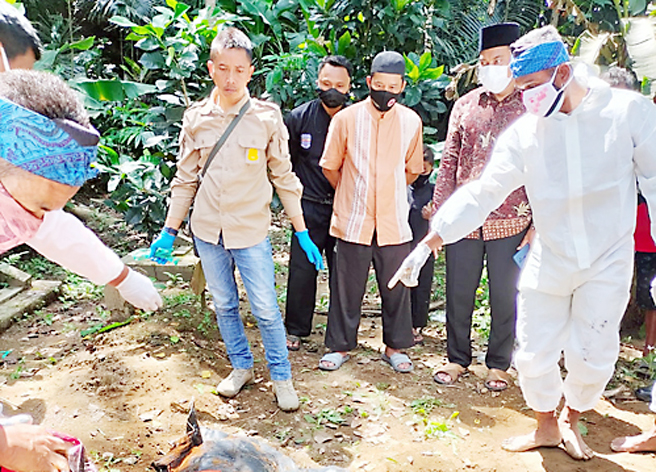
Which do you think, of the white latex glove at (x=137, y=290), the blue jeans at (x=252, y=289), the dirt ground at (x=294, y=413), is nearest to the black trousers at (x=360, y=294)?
the dirt ground at (x=294, y=413)

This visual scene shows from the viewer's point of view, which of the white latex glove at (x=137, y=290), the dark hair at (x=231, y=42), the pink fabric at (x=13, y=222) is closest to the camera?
the pink fabric at (x=13, y=222)

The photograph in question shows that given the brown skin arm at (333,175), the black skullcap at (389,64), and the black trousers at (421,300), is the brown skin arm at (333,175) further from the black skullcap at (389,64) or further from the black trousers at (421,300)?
the black trousers at (421,300)

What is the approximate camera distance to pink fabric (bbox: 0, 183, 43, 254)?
146 centimetres

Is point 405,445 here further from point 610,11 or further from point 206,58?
point 610,11

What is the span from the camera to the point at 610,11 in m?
8.27

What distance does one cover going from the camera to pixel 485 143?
11.4 feet

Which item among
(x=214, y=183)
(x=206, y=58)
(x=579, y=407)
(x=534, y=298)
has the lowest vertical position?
(x=579, y=407)

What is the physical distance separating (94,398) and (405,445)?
1757 mm

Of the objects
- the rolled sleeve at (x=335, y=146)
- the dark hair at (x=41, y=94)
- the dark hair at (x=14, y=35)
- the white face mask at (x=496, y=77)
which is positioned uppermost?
the dark hair at (x=14, y=35)

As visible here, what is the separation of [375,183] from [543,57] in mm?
1423

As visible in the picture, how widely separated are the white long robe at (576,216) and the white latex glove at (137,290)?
4.31 feet

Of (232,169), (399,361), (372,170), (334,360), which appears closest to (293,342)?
(334,360)

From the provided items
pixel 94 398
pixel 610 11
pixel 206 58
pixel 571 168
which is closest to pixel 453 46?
pixel 610 11

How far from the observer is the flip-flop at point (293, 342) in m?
4.23
